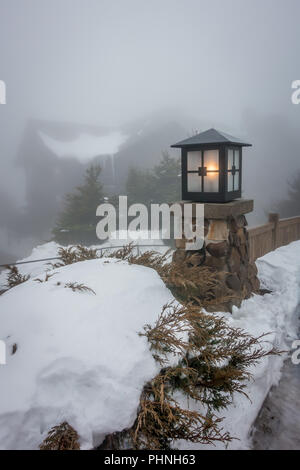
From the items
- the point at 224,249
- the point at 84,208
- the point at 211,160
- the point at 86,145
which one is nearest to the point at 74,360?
the point at 224,249

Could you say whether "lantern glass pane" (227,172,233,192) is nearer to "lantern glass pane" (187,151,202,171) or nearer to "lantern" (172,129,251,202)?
"lantern" (172,129,251,202)

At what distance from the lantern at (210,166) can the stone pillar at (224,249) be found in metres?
0.22

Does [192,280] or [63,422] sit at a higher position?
[192,280]

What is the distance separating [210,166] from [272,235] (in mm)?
3851

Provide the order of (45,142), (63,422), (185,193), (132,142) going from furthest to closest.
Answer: (45,142)
(132,142)
(185,193)
(63,422)

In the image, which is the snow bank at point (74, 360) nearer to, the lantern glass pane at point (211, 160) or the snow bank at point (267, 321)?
the snow bank at point (267, 321)

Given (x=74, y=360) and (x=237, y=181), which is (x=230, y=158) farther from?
(x=74, y=360)

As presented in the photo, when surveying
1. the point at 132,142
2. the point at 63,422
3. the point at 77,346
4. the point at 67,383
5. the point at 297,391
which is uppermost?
the point at 132,142

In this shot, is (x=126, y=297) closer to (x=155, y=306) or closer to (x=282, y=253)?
(x=155, y=306)

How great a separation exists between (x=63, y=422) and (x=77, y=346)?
1.53 ft

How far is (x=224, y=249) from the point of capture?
397cm

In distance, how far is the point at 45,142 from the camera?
52938mm

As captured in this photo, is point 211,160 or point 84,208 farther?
point 84,208

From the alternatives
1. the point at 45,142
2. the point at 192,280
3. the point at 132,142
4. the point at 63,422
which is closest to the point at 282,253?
the point at 192,280
